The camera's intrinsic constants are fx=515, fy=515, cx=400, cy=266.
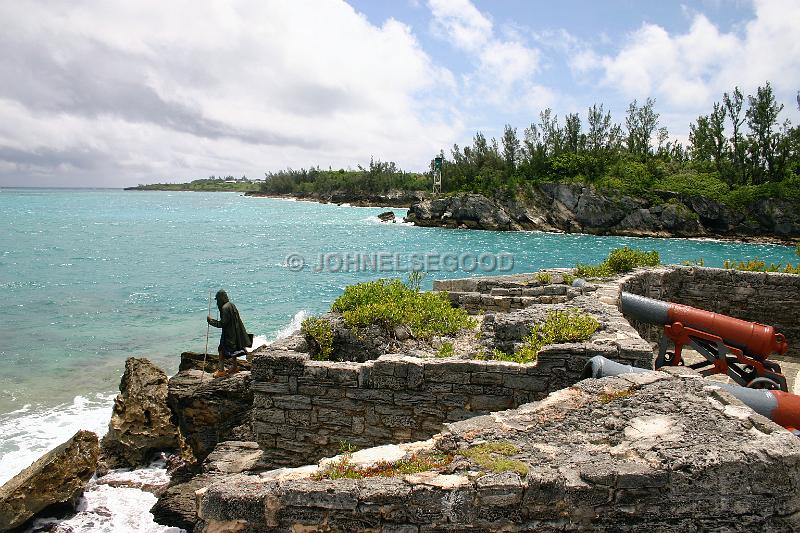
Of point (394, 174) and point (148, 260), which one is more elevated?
point (394, 174)

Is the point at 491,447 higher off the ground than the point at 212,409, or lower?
higher

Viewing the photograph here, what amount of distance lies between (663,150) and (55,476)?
93.6 meters

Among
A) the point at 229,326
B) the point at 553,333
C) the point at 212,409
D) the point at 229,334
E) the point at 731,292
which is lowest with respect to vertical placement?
the point at 212,409

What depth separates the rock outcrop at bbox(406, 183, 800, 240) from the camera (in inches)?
2510

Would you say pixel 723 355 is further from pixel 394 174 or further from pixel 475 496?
pixel 394 174

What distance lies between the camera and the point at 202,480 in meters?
9.08

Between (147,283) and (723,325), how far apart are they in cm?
3713

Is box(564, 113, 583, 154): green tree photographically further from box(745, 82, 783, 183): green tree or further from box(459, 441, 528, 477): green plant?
box(459, 441, 528, 477): green plant

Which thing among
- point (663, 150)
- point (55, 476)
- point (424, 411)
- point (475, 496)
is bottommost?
point (55, 476)

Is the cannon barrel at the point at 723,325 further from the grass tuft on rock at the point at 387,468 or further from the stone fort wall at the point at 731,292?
the grass tuft on rock at the point at 387,468

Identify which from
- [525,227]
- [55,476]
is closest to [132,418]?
[55,476]

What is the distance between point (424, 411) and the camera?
22.4 ft

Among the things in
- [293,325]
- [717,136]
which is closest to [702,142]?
[717,136]

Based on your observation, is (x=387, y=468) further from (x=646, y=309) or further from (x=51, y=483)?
(x=51, y=483)
